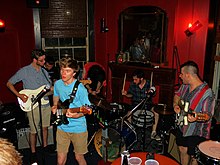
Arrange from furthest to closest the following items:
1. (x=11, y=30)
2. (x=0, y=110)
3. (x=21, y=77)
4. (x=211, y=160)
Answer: (x=11, y=30) < (x=0, y=110) < (x=21, y=77) < (x=211, y=160)

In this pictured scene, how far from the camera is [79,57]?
6344mm

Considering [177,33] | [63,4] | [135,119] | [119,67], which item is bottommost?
[135,119]

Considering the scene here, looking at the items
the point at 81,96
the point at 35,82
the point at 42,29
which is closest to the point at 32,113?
the point at 35,82

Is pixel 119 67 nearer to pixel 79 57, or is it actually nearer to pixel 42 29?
pixel 79 57

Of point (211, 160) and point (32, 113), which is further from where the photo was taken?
point (32, 113)

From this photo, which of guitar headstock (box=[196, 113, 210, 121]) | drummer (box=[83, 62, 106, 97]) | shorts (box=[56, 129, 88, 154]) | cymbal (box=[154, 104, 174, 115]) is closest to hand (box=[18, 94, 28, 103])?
shorts (box=[56, 129, 88, 154])

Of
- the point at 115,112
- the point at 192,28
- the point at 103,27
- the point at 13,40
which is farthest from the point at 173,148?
the point at 13,40

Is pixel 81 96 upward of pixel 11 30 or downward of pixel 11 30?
downward

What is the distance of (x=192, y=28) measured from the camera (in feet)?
16.3

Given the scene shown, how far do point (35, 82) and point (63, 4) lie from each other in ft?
9.21

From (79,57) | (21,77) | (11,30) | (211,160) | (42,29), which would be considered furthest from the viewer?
(79,57)

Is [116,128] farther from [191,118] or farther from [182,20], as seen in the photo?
[182,20]

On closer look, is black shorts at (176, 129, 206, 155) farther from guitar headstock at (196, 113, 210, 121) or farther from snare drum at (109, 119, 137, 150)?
snare drum at (109, 119, 137, 150)

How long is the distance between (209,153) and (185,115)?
0.49 metres
